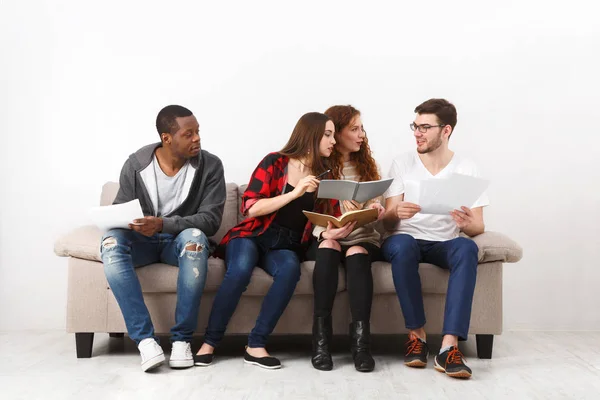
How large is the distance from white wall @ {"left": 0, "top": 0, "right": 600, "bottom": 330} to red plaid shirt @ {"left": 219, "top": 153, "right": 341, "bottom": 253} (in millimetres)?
767

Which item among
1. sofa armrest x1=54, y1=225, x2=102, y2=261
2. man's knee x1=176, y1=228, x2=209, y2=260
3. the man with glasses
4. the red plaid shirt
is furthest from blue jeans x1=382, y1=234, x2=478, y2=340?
sofa armrest x1=54, y1=225, x2=102, y2=261

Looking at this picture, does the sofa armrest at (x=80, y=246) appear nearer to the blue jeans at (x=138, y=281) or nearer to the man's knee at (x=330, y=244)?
the blue jeans at (x=138, y=281)

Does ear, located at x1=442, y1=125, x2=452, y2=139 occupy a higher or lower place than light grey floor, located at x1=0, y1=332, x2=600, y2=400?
higher

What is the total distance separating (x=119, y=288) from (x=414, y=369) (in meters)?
1.17

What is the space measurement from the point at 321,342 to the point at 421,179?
0.81m

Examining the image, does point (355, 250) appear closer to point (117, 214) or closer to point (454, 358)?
point (454, 358)

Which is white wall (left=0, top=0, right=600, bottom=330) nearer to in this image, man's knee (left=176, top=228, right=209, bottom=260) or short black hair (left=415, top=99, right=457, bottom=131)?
short black hair (left=415, top=99, right=457, bottom=131)

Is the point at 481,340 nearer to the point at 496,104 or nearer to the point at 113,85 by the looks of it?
the point at 496,104

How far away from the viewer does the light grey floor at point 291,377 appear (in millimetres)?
2486

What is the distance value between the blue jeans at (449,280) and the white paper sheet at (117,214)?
101 cm

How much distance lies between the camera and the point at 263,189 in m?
3.04

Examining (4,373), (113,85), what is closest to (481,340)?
(4,373)

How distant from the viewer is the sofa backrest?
11.3 feet

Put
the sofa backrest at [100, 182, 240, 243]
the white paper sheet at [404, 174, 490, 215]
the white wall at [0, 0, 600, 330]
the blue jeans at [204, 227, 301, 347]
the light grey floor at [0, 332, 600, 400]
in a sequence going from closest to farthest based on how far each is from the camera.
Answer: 1. the light grey floor at [0, 332, 600, 400]
2. the white paper sheet at [404, 174, 490, 215]
3. the blue jeans at [204, 227, 301, 347]
4. the sofa backrest at [100, 182, 240, 243]
5. the white wall at [0, 0, 600, 330]
